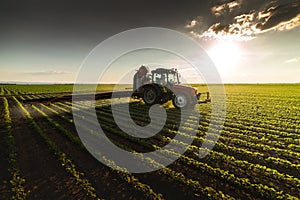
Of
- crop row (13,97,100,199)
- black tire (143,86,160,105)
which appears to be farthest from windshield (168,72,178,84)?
crop row (13,97,100,199)

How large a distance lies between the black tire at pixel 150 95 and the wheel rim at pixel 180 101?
1.23m

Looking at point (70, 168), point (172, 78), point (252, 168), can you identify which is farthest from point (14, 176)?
point (172, 78)

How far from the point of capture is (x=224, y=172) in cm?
420

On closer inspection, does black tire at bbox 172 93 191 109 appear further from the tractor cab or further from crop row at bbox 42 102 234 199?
crop row at bbox 42 102 234 199

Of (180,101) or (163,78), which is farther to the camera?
(163,78)

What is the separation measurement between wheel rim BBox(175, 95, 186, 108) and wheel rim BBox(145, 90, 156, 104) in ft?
4.88

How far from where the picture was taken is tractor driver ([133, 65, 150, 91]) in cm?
1316

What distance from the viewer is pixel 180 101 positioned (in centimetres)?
1184

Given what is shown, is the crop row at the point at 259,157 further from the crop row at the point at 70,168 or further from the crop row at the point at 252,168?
the crop row at the point at 70,168

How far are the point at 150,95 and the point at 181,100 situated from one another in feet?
6.74

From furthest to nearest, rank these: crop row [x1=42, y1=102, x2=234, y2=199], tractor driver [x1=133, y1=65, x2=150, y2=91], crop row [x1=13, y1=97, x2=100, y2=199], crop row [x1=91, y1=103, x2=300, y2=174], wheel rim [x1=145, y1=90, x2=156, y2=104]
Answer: tractor driver [x1=133, y1=65, x2=150, y2=91] < wheel rim [x1=145, y1=90, x2=156, y2=104] < crop row [x1=91, y1=103, x2=300, y2=174] < crop row [x1=13, y1=97, x2=100, y2=199] < crop row [x1=42, y1=102, x2=234, y2=199]

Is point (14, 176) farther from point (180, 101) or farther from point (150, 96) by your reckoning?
point (180, 101)

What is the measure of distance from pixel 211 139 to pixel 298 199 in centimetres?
319

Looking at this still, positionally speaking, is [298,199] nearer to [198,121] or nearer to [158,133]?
[158,133]
